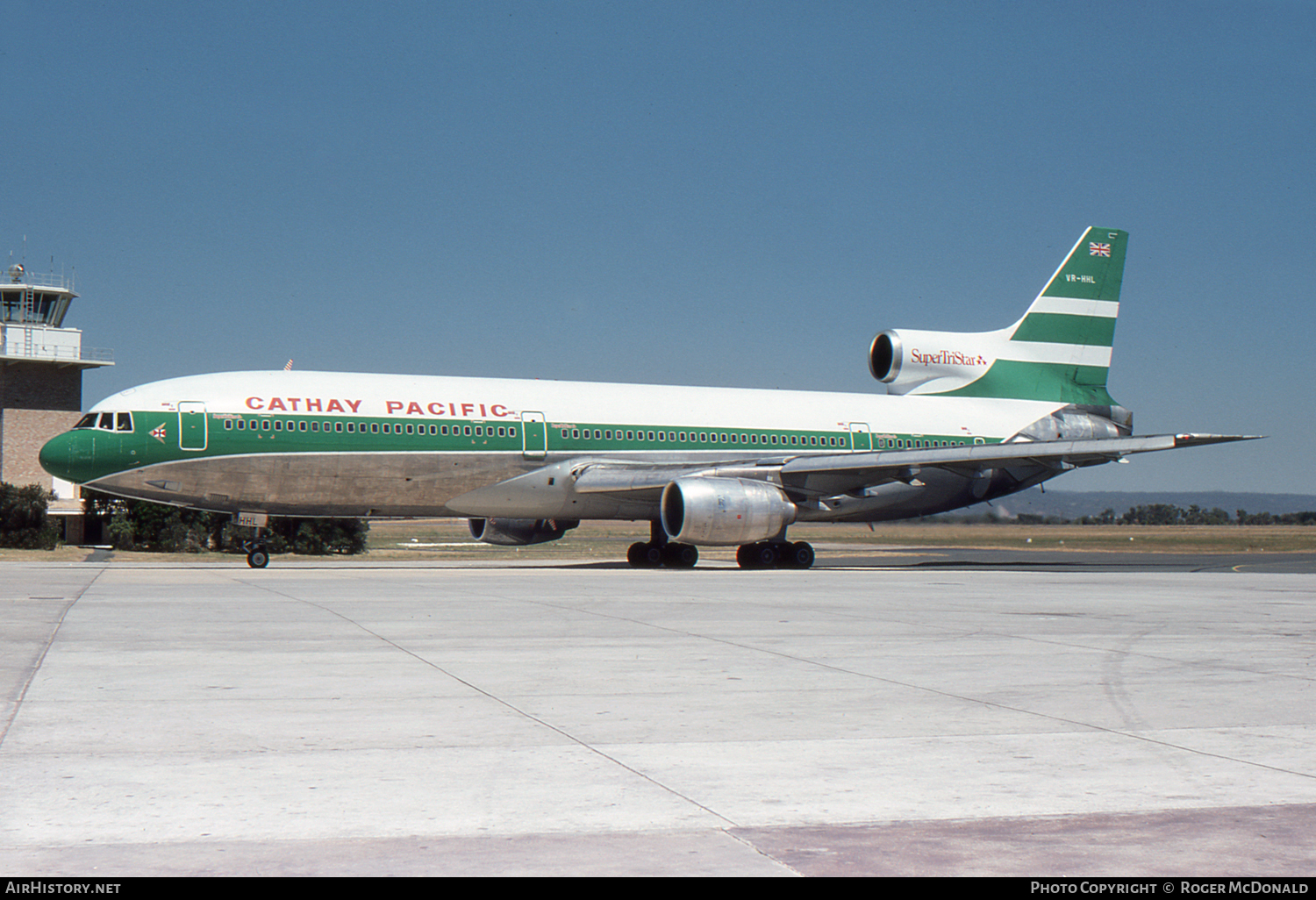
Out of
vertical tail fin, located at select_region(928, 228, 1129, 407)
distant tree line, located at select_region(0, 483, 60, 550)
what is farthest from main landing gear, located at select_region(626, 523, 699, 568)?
distant tree line, located at select_region(0, 483, 60, 550)

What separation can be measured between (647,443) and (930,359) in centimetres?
942

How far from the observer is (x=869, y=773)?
18.0 feet

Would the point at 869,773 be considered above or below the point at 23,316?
below

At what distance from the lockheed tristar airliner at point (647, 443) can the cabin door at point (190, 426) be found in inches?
1.4

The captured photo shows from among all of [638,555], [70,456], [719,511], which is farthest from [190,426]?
[638,555]

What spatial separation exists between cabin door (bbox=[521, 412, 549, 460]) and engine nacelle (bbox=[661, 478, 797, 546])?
9.44 feet

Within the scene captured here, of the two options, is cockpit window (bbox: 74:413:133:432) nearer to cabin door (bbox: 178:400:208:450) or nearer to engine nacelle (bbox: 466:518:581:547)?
cabin door (bbox: 178:400:208:450)

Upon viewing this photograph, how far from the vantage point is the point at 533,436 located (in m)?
25.9

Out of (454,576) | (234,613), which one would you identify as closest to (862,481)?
(454,576)

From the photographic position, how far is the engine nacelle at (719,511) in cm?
2436

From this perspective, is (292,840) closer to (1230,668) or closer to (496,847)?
(496,847)

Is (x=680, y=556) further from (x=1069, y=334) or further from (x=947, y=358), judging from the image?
(x=1069, y=334)

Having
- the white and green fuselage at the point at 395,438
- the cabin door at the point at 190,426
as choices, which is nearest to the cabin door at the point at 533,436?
the white and green fuselage at the point at 395,438
